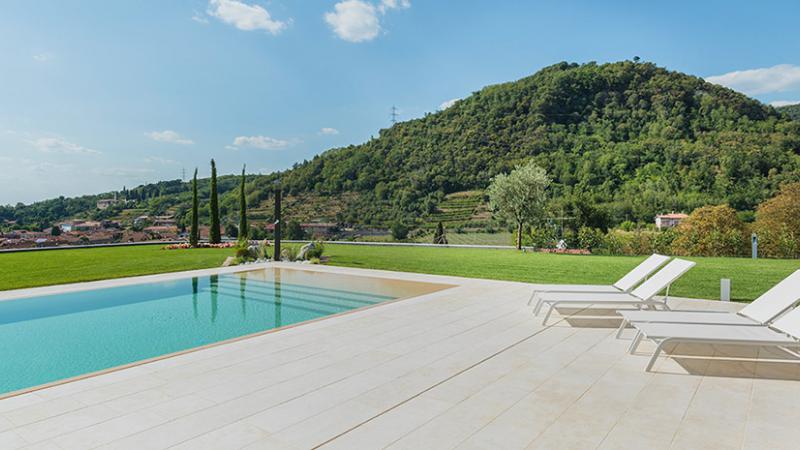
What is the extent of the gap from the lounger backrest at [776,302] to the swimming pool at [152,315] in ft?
15.2

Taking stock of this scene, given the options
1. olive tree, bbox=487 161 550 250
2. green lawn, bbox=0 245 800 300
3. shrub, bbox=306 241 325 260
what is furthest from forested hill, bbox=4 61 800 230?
shrub, bbox=306 241 325 260

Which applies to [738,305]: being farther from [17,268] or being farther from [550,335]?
[17,268]

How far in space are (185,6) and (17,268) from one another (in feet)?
27.7

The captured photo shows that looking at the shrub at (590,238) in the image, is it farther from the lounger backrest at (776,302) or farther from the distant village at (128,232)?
the lounger backrest at (776,302)

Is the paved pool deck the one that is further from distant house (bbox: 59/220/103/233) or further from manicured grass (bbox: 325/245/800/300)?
distant house (bbox: 59/220/103/233)

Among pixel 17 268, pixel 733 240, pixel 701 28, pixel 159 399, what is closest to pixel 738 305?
pixel 159 399

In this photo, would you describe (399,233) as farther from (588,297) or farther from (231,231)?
(588,297)

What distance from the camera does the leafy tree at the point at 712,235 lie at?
13.5 m

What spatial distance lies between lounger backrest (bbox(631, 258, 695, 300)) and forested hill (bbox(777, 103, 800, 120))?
39716 millimetres

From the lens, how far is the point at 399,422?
2.61m

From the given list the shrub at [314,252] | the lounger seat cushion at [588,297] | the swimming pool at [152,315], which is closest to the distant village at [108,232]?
the shrub at [314,252]

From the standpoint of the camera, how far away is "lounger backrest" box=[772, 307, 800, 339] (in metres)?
3.54

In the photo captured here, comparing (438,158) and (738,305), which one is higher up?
(438,158)

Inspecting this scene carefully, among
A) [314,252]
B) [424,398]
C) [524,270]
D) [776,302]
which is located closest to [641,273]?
[776,302]
